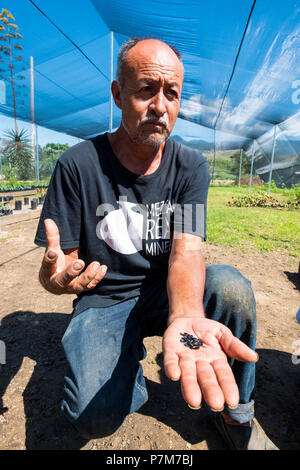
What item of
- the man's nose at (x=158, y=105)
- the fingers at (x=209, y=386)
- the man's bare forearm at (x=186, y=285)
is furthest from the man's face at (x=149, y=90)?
the fingers at (x=209, y=386)

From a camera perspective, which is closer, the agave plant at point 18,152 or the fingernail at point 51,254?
the fingernail at point 51,254

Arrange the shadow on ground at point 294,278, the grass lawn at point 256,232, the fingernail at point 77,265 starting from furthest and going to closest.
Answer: the grass lawn at point 256,232 → the shadow on ground at point 294,278 → the fingernail at point 77,265

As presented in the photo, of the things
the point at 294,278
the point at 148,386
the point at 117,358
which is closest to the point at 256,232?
the point at 294,278

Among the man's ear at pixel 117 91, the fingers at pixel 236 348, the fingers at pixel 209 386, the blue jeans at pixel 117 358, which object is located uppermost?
the man's ear at pixel 117 91

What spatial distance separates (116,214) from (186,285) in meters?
0.55

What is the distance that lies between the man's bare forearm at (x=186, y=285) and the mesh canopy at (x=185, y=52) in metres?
4.55

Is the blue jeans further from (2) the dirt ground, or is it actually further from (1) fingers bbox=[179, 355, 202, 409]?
(1) fingers bbox=[179, 355, 202, 409]

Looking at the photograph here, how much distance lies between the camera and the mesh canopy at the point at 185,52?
4695 millimetres

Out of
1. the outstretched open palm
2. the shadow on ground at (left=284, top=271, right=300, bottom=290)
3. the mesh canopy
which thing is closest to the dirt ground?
the shadow on ground at (left=284, top=271, right=300, bottom=290)

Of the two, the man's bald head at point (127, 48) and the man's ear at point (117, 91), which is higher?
the man's bald head at point (127, 48)

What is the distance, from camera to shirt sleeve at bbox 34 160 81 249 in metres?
1.49

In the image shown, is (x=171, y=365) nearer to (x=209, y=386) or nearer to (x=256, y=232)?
(x=209, y=386)

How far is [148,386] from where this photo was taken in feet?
5.59

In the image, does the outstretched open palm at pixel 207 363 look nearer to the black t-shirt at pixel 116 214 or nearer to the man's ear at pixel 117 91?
the black t-shirt at pixel 116 214
